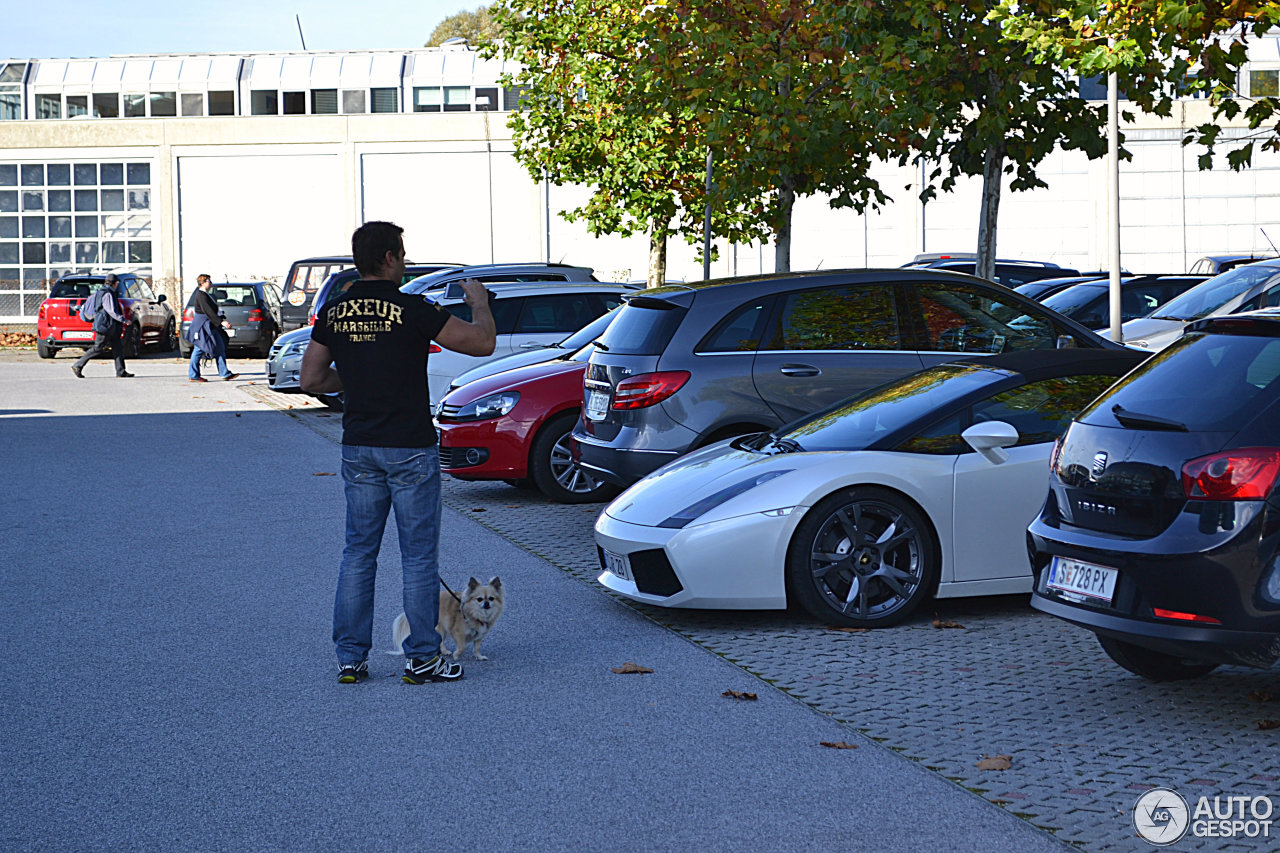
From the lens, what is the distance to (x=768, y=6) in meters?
19.6

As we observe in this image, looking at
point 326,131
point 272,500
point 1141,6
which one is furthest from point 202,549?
point 326,131

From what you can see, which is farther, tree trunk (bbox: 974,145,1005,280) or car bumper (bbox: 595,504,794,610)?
tree trunk (bbox: 974,145,1005,280)

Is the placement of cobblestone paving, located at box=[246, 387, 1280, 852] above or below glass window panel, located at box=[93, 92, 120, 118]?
below

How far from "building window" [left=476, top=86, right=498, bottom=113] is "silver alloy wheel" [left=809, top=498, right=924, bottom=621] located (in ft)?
145

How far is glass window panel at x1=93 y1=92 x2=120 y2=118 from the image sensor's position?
5125 centimetres

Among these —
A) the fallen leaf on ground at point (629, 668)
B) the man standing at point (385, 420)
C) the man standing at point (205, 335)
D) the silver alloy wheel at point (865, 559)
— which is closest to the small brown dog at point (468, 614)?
the man standing at point (385, 420)

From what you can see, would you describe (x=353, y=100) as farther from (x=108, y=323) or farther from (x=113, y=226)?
(x=108, y=323)

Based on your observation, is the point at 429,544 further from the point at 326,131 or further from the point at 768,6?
the point at 326,131

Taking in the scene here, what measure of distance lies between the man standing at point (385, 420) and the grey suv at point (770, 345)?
3.24m

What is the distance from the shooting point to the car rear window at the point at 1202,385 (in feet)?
17.4

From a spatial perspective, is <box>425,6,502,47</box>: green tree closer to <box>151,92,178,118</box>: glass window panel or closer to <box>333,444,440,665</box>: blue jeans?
<box>151,92,178,118</box>: glass window panel

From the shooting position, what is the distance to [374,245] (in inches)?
245

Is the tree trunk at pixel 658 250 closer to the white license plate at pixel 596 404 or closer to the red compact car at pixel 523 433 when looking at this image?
the red compact car at pixel 523 433

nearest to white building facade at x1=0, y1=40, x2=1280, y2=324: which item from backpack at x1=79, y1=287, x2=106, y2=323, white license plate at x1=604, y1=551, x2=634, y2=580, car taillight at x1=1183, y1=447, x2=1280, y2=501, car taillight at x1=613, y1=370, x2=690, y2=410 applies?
backpack at x1=79, y1=287, x2=106, y2=323
